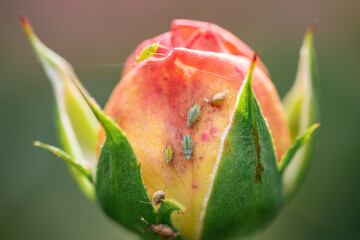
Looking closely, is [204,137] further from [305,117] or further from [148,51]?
[305,117]

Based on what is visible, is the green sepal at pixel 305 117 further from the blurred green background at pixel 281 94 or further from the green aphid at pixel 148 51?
the blurred green background at pixel 281 94

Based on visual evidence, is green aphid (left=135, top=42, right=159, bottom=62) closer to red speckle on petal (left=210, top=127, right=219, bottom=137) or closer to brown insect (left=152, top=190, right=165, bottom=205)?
red speckle on petal (left=210, top=127, right=219, bottom=137)

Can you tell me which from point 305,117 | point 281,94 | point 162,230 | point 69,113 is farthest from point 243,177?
point 281,94

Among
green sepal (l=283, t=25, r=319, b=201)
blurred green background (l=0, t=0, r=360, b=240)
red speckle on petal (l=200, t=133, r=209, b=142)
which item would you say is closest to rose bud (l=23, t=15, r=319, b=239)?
red speckle on petal (l=200, t=133, r=209, b=142)

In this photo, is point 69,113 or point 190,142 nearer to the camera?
point 190,142

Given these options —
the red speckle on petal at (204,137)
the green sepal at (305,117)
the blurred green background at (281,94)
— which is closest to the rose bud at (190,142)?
the red speckle on petal at (204,137)

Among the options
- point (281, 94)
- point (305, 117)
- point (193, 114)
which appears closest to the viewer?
point (193, 114)

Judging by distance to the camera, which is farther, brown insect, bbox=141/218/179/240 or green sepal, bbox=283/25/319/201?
green sepal, bbox=283/25/319/201

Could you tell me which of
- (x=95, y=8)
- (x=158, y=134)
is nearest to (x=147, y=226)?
(x=158, y=134)
